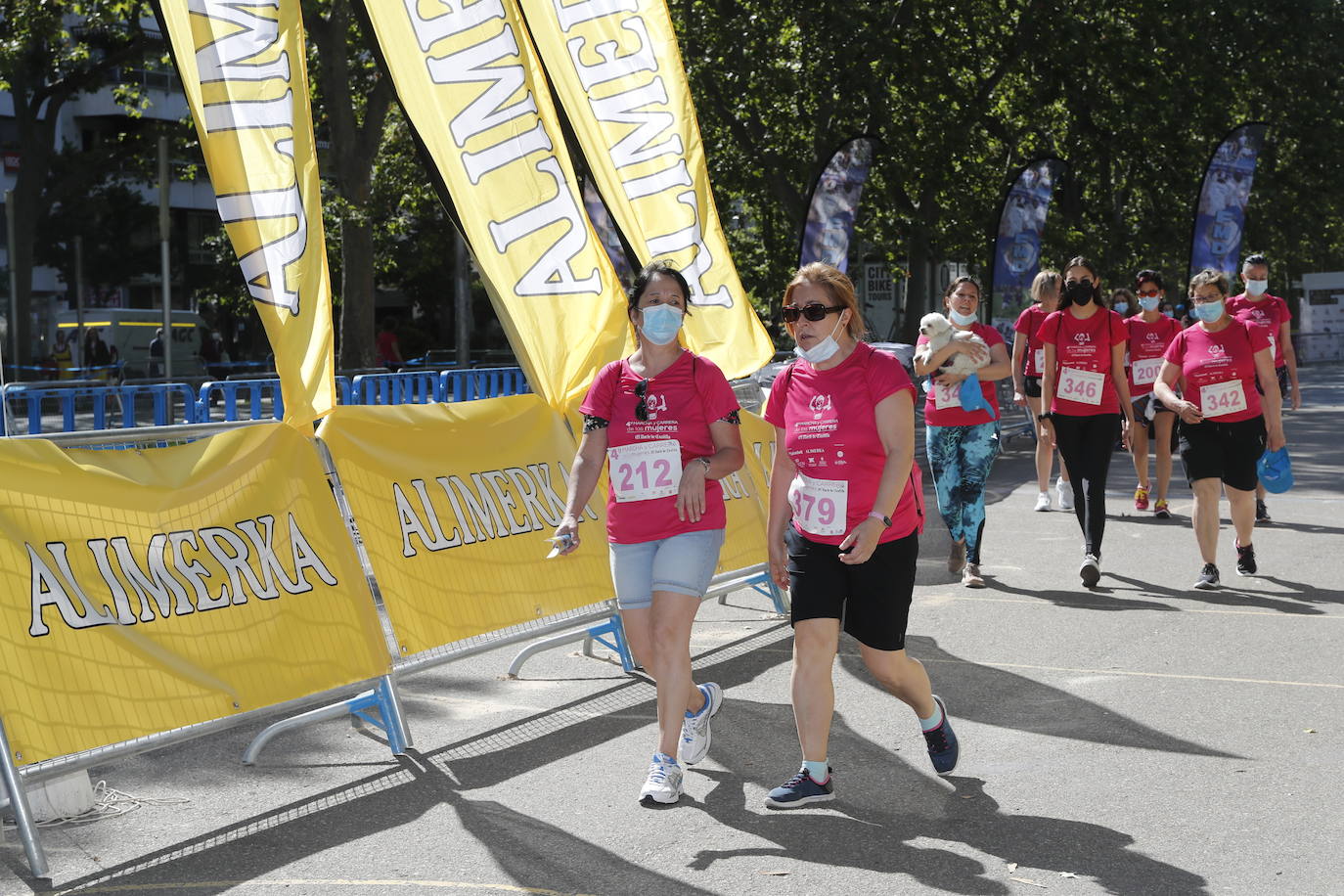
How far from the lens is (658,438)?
5508 millimetres

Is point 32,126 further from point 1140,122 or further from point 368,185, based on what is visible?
point 1140,122

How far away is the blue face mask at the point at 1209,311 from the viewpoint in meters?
9.27

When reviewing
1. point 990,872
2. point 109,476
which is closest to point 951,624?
point 990,872

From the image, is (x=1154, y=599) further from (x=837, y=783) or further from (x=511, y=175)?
(x=511, y=175)

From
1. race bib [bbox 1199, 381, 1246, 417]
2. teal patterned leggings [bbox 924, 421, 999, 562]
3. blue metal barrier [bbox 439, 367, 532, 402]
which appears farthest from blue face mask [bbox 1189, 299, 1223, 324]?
blue metal barrier [bbox 439, 367, 532, 402]

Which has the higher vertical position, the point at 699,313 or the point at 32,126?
the point at 32,126

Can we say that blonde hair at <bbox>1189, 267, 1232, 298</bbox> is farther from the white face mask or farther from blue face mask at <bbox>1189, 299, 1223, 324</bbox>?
the white face mask

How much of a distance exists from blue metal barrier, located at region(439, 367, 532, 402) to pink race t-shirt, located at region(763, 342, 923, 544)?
941 centimetres

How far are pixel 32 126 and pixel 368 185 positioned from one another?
46.3ft

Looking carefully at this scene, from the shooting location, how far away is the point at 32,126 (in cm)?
3297

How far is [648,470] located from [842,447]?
78cm

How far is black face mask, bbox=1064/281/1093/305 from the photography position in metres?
9.84

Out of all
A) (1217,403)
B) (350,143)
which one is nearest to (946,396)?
(1217,403)

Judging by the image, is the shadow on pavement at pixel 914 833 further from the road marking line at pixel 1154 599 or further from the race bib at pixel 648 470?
the road marking line at pixel 1154 599
